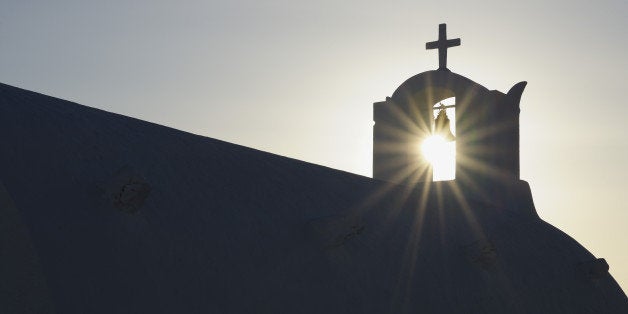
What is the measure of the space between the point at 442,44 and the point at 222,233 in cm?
931

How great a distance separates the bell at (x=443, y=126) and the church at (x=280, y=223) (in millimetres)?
32

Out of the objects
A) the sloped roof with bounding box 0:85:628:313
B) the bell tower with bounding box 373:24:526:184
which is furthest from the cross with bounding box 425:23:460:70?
the sloped roof with bounding box 0:85:628:313

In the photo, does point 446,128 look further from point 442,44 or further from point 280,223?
point 280,223

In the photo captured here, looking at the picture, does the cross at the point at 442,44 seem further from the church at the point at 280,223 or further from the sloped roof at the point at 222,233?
the sloped roof at the point at 222,233

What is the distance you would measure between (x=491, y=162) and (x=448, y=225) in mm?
2687

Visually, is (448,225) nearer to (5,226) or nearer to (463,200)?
(463,200)

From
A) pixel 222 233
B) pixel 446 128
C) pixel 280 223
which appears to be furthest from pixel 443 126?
pixel 222 233

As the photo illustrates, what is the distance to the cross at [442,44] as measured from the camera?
18359 mm

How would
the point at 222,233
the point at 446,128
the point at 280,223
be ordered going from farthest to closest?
the point at 446,128 → the point at 280,223 → the point at 222,233

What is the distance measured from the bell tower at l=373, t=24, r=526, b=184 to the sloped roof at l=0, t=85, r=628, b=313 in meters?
1.17

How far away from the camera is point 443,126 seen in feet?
60.3

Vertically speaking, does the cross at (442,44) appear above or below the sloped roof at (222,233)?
above

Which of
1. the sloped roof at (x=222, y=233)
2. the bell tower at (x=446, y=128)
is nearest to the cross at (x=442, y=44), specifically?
the bell tower at (x=446, y=128)

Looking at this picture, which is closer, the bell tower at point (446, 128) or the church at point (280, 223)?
the church at point (280, 223)
